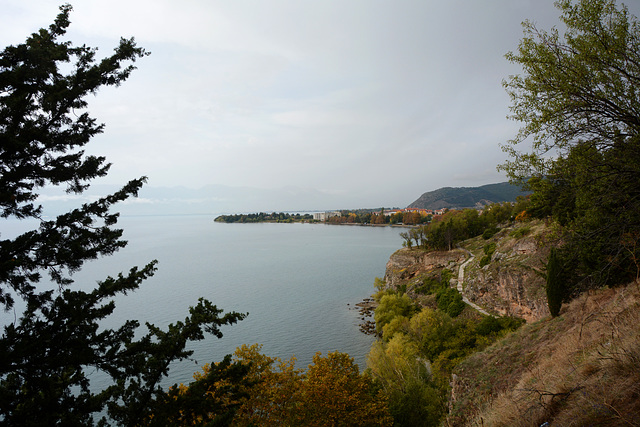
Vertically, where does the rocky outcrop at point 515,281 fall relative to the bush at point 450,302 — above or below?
above

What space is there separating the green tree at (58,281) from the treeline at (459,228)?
153 ft

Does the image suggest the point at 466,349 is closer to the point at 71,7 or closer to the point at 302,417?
the point at 302,417

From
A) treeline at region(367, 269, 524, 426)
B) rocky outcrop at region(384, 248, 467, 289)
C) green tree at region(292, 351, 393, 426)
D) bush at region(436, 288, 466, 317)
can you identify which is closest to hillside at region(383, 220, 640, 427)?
treeline at region(367, 269, 524, 426)

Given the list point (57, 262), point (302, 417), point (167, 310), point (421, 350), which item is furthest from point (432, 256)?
point (57, 262)

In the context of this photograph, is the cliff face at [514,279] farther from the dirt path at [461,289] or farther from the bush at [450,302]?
the bush at [450,302]

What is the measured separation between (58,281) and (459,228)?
2253 inches

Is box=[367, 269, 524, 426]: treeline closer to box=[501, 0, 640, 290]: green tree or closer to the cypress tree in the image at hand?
the cypress tree

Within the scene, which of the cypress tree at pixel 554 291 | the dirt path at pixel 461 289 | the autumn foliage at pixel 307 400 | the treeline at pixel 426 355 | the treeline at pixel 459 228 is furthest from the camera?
the treeline at pixel 459 228

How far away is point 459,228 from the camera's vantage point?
55938 mm

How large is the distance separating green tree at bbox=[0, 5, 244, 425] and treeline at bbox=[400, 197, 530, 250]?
46.7 metres

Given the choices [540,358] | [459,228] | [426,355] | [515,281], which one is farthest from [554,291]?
[459,228]

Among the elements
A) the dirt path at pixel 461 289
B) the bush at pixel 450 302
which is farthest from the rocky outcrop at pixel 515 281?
the bush at pixel 450 302

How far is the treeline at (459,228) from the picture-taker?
2037 inches

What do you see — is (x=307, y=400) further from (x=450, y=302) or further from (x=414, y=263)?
(x=414, y=263)
